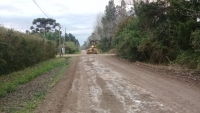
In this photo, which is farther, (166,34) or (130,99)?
(166,34)

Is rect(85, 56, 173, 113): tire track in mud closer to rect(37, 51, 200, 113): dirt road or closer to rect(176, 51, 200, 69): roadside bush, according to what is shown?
rect(37, 51, 200, 113): dirt road

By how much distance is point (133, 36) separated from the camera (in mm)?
25453

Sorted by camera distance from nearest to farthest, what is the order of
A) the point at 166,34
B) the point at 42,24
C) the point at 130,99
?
1. the point at 130,99
2. the point at 166,34
3. the point at 42,24

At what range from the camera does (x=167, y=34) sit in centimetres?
2055

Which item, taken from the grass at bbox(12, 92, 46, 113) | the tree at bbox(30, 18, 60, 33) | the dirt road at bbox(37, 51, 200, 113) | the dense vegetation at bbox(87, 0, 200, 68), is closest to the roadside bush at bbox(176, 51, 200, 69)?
the dense vegetation at bbox(87, 0, 200, 68)

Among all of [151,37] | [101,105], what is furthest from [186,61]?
[101,105]

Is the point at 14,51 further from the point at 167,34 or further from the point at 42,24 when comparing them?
the point at 42,24

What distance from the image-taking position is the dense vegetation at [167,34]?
16.3m

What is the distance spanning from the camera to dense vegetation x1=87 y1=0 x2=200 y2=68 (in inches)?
642

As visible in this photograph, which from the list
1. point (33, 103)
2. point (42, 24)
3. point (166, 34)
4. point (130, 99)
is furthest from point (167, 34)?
point (42, 24)

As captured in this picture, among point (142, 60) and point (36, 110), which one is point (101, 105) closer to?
point (36, 110)

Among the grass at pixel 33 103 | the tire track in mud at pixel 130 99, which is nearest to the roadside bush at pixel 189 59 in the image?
the tire track in mud at pixel 130 99

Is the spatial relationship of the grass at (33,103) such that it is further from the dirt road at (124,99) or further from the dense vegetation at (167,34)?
the dense vegetation at (167,34)

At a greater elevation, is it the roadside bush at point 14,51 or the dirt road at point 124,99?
the roadside bush at point 14,51
